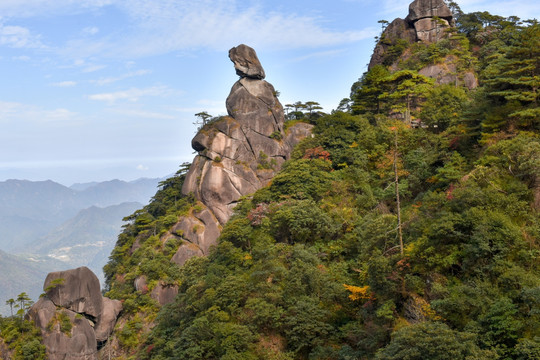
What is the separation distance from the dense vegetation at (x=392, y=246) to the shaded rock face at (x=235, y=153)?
29.1ft

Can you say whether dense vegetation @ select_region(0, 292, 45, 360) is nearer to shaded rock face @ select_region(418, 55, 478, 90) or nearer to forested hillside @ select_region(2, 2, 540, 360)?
forested hillside @ select_region(2, 2, 540, 360)

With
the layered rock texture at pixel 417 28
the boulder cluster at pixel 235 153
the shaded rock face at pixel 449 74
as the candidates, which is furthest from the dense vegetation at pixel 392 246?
the layered rock texture at pixel 417 28

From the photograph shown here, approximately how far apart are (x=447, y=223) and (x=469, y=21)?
46810 mm

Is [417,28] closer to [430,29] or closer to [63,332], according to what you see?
[430,29]

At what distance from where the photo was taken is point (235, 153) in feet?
158

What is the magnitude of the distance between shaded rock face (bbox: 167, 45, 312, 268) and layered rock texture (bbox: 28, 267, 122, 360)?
789 cm

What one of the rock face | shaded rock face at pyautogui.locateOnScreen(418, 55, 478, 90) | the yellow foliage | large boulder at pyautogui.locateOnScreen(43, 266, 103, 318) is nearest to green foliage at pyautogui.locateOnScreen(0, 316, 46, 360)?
large boulder at pyautogui.locateOnScreen(43, 266, 103, 318)

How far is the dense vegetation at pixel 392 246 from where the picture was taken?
13375 mm

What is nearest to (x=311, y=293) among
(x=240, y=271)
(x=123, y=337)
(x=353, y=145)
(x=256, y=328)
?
(x=256, y=328)

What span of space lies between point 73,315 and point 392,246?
29.6m

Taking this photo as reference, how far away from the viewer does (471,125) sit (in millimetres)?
24172

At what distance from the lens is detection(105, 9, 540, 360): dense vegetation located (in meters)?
13.4

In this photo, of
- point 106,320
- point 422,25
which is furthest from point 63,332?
point 422,25

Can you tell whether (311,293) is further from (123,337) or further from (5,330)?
(5,330)
